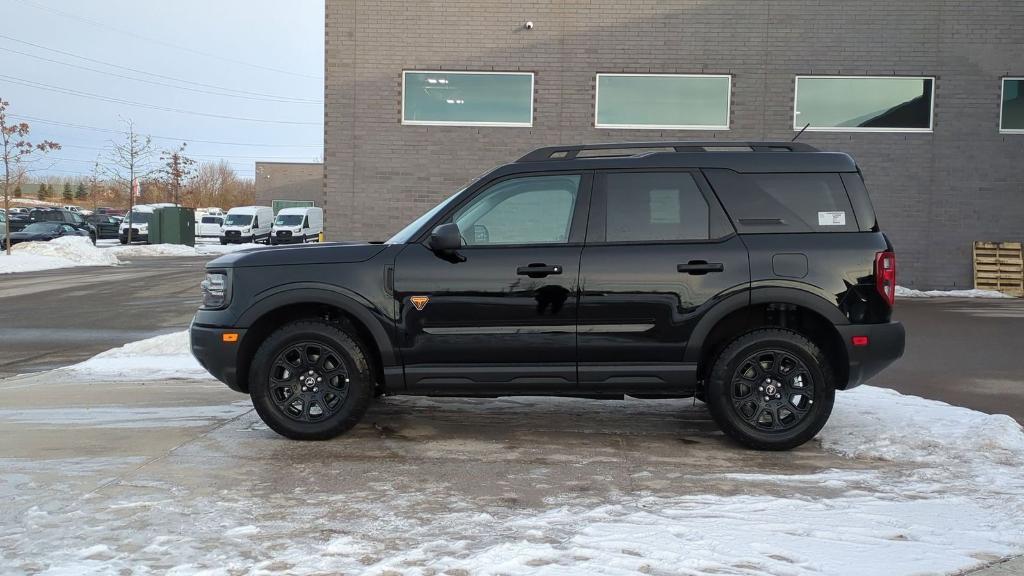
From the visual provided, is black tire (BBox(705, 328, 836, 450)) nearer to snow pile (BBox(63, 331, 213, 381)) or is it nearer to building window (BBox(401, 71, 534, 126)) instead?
snow pile (BBox(63, 331, 213, 381))

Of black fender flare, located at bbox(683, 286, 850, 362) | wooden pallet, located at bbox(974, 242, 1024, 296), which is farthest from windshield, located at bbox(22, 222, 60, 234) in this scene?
black fender flare, located at bbox(683, 286, 850, 362)

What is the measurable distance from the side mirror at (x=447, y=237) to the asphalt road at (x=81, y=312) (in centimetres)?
609

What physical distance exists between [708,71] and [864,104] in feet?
9.67

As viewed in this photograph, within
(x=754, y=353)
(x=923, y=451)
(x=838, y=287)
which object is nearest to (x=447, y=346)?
(x=754, y=353)

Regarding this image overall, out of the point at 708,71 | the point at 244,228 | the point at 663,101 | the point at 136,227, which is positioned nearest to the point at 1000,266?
the point at 708,71

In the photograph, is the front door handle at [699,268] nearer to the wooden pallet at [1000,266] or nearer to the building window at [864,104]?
the building window at [864,104]

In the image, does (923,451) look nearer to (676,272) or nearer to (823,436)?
(823,436)

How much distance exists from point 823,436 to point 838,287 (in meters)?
1.18

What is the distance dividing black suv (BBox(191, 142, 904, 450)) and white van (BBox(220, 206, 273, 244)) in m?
40.3

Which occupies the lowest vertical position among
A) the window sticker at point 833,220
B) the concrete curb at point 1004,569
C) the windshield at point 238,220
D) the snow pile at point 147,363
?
the snow pile at point 147,363

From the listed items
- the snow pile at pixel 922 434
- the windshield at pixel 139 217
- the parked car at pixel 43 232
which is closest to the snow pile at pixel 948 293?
the snow pile at pixel 922 434

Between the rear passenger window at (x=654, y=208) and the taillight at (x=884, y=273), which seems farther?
the rear passenger window at (x=654, y=208)

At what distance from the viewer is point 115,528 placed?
4078 millimetres

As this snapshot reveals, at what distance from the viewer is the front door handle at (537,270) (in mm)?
5516
